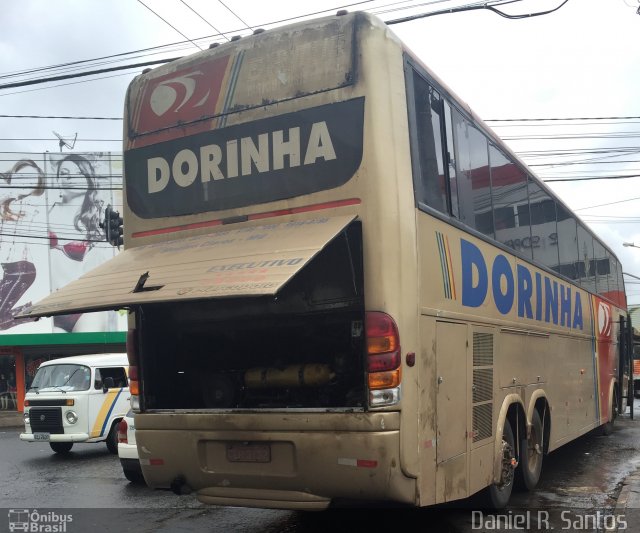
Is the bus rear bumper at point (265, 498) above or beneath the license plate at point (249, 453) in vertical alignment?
beneath

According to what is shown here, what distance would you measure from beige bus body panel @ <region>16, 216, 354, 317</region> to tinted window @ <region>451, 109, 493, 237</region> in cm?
171

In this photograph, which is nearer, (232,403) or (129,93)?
(232,403)

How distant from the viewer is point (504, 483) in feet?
22.3

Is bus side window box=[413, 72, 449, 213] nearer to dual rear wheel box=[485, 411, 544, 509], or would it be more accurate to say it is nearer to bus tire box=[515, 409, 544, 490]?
dual rear wheel box=[485, 411, 544, 509]

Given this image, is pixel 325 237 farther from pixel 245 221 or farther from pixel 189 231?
pixel 189 231

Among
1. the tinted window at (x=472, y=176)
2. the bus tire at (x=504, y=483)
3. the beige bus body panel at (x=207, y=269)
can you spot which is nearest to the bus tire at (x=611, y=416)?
the bus tire at (x=504, y=483)

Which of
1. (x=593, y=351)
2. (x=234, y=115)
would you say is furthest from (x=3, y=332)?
(x=234, y=115)

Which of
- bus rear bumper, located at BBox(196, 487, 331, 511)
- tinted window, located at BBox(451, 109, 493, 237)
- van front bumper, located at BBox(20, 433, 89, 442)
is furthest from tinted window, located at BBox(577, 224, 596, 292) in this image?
van front bumper, located at BBox(20, 433, 89, 442)

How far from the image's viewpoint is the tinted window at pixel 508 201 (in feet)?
23.7

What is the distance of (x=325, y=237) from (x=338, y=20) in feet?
5.92

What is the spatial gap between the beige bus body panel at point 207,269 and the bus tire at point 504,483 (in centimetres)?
327

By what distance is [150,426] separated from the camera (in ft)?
18.7

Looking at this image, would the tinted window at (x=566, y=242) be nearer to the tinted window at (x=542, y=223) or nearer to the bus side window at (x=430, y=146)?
the tinted window at (x=542, y=223)

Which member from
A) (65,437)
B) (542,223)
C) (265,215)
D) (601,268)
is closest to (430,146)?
(265,215)
